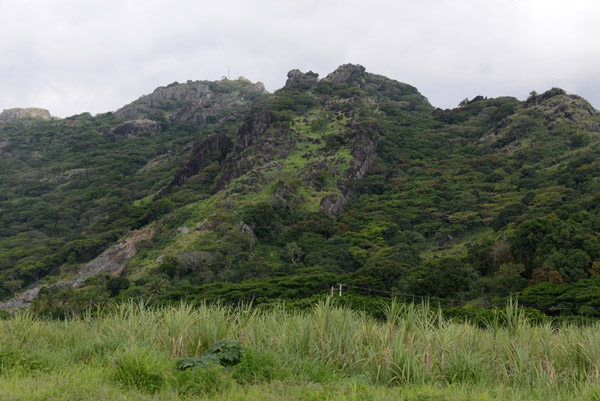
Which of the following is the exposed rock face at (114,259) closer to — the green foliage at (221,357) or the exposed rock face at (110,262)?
the exposed rock face at (110,262)

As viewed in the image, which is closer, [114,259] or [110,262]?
[110,262]

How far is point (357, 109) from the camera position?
10981cm

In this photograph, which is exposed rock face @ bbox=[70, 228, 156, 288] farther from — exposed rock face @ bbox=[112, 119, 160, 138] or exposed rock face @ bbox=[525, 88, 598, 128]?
exposed rock face @ bbox=[112, 119, 160, 138]

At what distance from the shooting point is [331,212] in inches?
2933

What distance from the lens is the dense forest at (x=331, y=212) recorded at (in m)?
34.9

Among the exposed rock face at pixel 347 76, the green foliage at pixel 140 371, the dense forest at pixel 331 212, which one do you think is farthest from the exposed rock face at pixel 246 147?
Answer: the green foliage at pixel 140 371

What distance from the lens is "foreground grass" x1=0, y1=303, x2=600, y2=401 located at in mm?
5707

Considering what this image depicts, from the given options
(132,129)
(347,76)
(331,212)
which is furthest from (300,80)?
(331,212)

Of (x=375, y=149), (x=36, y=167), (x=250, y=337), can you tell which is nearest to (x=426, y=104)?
(x=375, y=149)

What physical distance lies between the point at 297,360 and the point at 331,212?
67490mm

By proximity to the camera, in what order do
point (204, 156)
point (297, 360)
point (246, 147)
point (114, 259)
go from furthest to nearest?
1. point (204, 156)
2. point (246, 147)
3. point (114, 259)
4. point (297, 360)

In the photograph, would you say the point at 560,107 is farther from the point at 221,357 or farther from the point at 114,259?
the point at 221,357

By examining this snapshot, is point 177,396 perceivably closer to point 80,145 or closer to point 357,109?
point 357,109

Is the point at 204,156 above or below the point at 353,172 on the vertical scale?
above
